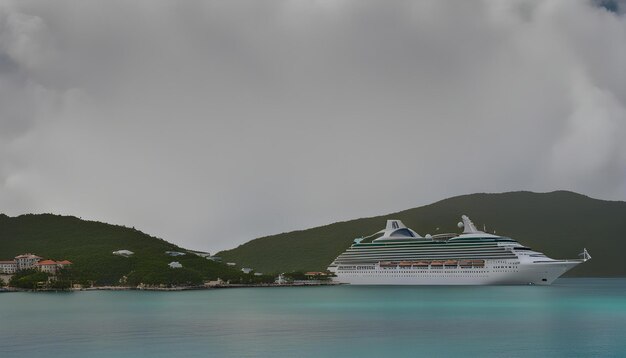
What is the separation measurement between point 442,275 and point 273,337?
89.4 m

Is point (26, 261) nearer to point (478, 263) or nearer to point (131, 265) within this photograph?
point (131, 265)

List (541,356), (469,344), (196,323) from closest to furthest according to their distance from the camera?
(541,356)
(469,344)
(196,323)

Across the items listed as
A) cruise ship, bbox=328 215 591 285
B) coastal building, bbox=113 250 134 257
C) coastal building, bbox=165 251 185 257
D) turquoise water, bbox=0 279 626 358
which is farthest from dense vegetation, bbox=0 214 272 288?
turquoise water, bbox=0 279 626 358

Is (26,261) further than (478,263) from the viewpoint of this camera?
Yes

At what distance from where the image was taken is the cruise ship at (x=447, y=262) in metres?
130

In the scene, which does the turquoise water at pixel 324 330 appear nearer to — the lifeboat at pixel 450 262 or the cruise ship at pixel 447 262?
the cruise ship at pixel 447 262

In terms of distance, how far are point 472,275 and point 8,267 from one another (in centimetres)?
10374

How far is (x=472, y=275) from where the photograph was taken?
134 m

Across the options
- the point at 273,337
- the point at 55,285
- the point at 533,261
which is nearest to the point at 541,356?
the point at 273,337

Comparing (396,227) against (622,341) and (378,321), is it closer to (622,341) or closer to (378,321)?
(378,321)

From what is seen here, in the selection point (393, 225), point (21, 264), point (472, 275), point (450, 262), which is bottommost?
point (472, 275)

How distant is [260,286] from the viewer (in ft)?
542

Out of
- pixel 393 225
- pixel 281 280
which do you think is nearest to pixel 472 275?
pixel 393 225

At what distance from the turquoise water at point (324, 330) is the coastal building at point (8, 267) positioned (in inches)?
3546
